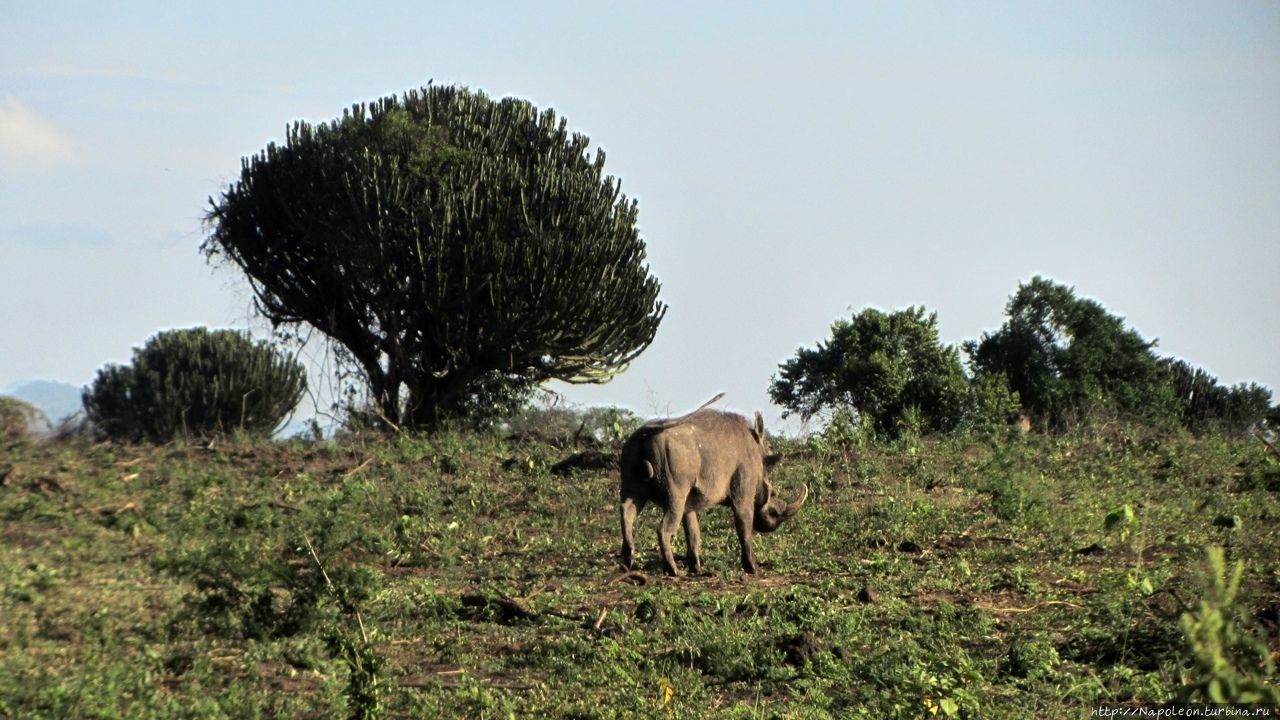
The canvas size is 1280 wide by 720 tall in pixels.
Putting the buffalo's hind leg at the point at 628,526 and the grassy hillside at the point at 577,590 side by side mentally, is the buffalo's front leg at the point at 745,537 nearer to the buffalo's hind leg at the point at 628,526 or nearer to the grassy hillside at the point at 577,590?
the grassy hillside at the point at 577,590

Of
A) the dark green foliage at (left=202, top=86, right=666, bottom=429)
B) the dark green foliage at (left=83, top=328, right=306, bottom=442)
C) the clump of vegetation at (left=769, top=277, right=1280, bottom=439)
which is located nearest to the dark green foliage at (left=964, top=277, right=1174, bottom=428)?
the clump of vegetation at (left=769, top=277, right=1280, bottom=439)

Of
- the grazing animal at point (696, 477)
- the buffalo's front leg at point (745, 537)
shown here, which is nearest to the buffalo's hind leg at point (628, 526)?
the grazing animal at point (696, 477)

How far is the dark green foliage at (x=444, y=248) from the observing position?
27.6m

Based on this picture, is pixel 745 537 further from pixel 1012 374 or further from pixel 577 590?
pixel 1012 374

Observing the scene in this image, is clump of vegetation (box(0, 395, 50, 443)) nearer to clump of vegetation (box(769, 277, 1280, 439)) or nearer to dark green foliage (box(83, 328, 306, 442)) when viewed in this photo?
clump of vegetation (box(769, 277, 1280, 439))

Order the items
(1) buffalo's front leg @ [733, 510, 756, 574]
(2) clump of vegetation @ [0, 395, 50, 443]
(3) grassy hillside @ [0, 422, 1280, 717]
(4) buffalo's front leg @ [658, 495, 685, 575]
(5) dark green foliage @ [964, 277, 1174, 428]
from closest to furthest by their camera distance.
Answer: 1. (3) grassy hillside @ [0, 422, 1280, 717]
2. (4) buffalo's front leg @ [658, 495, 685, 575]
3. (1) buffalo's front leg @ [733, 510, 756, 574]
4. (2) clump of vegetation @ [0, 395, 50, 443]
5. (5) dark green foliage @ [964, 277, 1174, 428]

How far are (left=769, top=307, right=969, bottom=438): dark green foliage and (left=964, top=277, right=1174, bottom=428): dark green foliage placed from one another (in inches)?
166

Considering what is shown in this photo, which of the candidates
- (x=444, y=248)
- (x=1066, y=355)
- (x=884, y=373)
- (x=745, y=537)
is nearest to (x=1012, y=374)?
(x=1066, y=355)

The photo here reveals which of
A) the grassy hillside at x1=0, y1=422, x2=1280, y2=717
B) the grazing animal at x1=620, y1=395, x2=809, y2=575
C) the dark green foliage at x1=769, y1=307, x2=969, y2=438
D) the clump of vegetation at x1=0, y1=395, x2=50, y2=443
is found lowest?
the grassy hillside at x1=0, y1=422, x2=1280, y2=717

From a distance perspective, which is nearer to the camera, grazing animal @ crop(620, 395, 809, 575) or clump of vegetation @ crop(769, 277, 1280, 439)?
grazing animal @ crop(620, 395, 809, 575)

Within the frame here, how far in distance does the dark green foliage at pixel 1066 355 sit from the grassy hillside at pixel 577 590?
60.9ft

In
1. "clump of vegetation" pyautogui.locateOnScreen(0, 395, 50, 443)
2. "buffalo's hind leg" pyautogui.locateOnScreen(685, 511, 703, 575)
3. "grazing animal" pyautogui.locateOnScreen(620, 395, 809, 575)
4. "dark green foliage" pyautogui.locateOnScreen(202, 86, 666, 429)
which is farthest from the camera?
"dark green foliage" pyautogui.locateOnScreen(202, 86, 666, 429)

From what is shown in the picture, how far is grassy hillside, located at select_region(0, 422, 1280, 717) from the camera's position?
25.4ft

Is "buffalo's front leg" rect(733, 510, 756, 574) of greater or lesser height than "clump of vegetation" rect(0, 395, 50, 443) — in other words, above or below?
below
